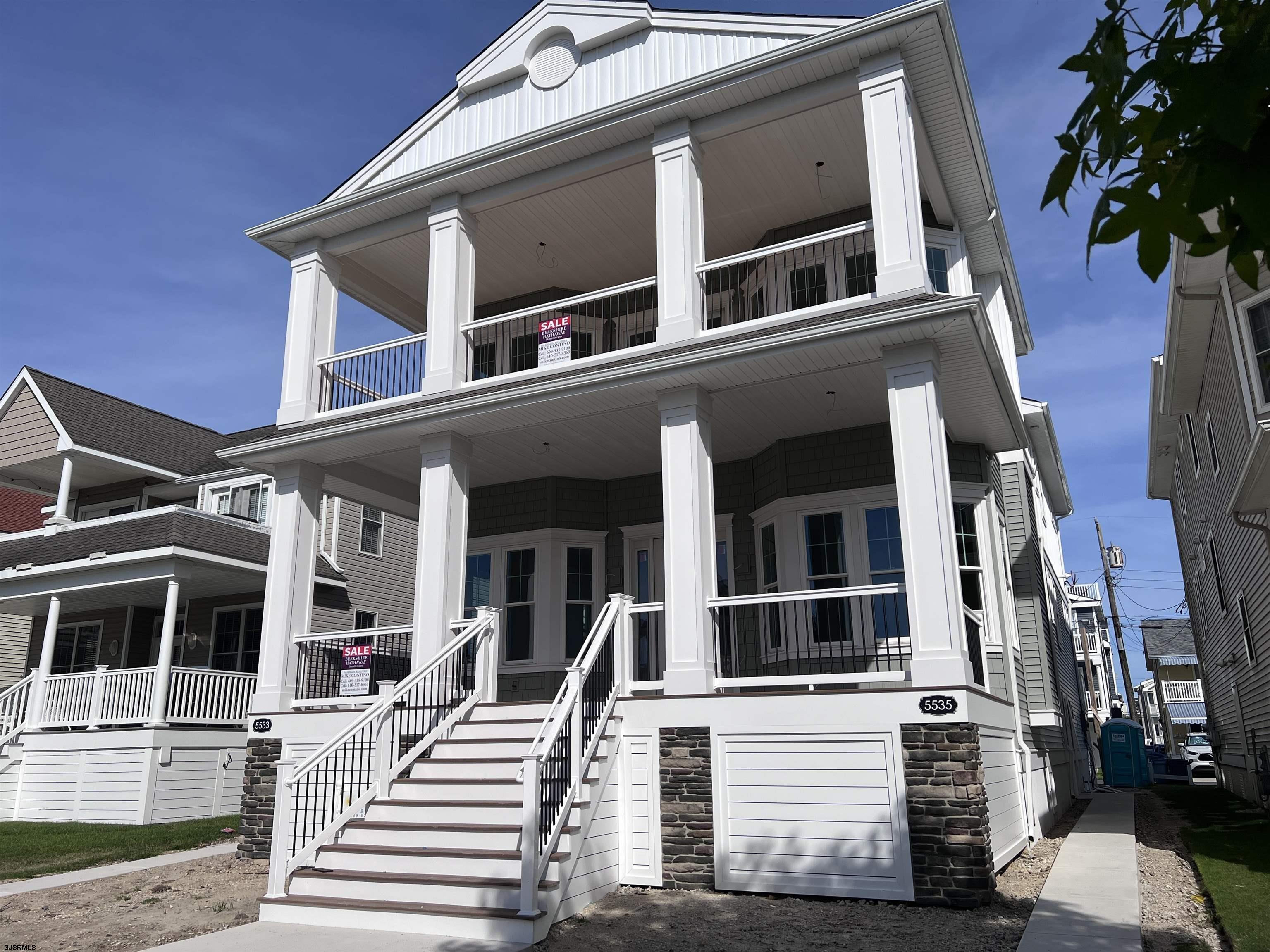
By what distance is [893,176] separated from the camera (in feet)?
30.1

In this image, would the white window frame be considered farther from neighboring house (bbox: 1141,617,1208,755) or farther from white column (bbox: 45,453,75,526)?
neighboring house (bbox: 1141,617,1208,755)

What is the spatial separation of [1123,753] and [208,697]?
24.4 m

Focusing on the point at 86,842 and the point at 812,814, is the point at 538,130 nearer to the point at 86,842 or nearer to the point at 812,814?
the point at 812,814

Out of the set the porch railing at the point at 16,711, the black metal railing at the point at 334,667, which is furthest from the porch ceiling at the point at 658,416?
the porch railing at the point at 16,711

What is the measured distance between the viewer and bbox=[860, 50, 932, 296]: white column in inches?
352

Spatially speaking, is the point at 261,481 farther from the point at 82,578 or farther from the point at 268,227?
the point at 268,227

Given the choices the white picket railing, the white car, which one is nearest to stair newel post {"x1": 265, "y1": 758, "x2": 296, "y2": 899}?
the white picket railing

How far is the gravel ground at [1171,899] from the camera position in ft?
21.6

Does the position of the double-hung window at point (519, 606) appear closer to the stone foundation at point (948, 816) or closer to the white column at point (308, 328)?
the white column at point (308, 328)

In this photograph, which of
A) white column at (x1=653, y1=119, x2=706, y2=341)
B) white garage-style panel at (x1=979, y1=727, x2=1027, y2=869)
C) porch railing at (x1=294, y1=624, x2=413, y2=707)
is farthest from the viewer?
porch railing at (x1=294, y1=624, x2=413, y2=707)

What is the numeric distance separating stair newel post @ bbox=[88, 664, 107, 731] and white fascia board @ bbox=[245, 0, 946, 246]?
900 centimetres

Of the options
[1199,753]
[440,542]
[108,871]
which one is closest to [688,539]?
[440,542]

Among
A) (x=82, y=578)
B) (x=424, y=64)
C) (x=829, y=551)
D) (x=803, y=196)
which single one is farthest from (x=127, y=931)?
(x=82, y=578)

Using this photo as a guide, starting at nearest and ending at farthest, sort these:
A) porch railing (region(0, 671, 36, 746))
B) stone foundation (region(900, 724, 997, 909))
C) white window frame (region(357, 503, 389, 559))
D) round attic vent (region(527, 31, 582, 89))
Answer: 1. stone foundation (region(900, 724, 997, 909))
2. round attic vent (region(527, 31, 582, 89))
3. porch railing (region(0, 671, 36, 746))
4. white window frame (region(357, 503, 389, 559))
